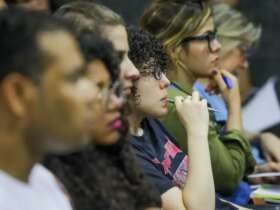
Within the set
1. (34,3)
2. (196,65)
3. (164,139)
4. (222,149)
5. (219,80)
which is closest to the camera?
(164,139)

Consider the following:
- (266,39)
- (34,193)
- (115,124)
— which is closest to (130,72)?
(115,124)

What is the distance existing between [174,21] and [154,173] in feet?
3.61

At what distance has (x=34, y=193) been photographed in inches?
81.1

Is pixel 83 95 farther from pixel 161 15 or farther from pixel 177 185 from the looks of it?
pixel 161 15

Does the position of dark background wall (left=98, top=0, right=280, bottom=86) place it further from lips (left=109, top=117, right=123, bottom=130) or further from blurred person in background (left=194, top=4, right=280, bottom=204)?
lips (left=109, top=117, right=123, bottom=130)

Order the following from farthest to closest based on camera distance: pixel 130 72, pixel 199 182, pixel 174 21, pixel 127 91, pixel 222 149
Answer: pixel 174 21 → pixel 222 149 → pixel 199 182 → pixel 130 72 → pixel 127 91

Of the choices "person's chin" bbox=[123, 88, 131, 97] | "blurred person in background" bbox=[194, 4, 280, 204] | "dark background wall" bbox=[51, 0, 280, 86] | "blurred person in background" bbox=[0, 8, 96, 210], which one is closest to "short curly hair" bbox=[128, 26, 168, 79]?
"person's chin" bbox=[123, 88, 131, 97]

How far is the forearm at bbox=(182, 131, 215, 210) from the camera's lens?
2.99m

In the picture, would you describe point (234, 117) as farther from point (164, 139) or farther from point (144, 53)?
point (144, 53)

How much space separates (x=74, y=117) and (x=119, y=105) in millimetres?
358

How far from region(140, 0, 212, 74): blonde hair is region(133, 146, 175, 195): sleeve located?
897mm

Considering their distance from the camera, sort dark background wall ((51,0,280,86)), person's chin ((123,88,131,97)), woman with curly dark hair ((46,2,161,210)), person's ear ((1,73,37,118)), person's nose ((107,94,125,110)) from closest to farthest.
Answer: person's ear ((1,73,37,118)) → person's nose ((107,94,125,110)) → woman with curly dark hair ((46,2,161,210)) → person's chin ((123,88,131,97)) → dark background wall ((51,0,280,86))

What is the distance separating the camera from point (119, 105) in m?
2.31

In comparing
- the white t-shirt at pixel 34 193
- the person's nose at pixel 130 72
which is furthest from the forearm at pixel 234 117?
the white t-shirt at pixel 34 193
